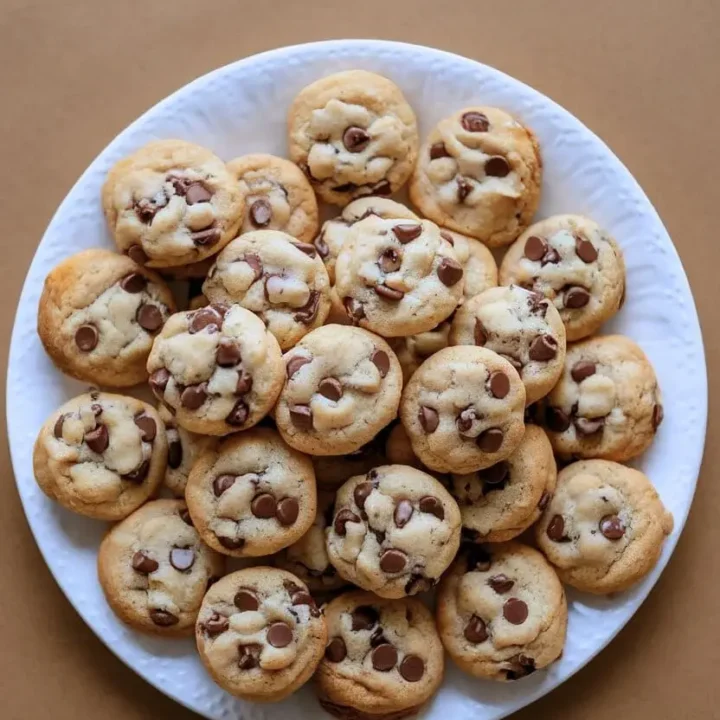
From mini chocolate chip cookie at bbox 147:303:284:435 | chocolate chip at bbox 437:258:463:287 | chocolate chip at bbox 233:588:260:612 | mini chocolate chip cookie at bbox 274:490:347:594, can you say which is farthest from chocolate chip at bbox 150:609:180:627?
chocolate chip at bbox 437:258:463:287

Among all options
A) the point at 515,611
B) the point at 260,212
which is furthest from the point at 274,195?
the point at 515,611

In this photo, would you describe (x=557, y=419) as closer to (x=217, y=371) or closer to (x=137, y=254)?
(x=217, y=371)

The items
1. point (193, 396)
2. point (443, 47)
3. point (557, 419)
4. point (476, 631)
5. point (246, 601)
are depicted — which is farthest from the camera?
point (443, 47)

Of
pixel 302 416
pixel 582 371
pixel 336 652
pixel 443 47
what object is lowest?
pixel 336 652

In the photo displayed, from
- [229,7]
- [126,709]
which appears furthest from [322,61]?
[126,709]

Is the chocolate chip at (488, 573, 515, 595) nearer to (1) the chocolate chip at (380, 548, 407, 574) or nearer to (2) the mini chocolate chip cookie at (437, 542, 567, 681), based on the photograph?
(2) the mini chocolate chip cookie at (437, 542, 567, 681)

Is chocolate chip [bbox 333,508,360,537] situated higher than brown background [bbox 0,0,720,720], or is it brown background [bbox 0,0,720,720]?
brown background [bbox 0,0,720,720]

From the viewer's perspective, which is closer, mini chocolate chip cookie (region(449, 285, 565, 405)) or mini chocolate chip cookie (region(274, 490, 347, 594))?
mini chocolate chip cookie (region(449, 285, 565, 405))
